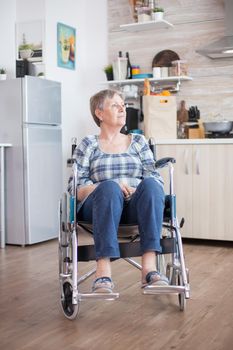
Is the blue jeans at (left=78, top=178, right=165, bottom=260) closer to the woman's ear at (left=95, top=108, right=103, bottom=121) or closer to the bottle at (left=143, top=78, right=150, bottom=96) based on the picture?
the woman's ear at (left=95, top=108, right=103, bottom=121)

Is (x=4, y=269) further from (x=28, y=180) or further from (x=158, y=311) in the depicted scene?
(x=158, y=311)

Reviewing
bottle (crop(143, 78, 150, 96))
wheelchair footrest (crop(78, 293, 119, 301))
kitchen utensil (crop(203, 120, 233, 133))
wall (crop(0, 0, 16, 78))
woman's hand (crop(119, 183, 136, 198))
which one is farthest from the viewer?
wall (crop(0, 0, 16, 78))

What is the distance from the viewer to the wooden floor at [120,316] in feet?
7.01

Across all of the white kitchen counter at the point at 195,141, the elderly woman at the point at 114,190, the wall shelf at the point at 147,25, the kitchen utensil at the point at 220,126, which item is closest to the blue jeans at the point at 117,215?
the elderly woman at the point at 114,190

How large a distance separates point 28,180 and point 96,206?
2095mm

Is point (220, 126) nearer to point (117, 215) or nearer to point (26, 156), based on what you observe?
point (26, 156)

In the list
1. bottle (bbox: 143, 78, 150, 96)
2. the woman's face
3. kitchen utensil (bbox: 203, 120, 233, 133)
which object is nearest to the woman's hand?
the woman's face

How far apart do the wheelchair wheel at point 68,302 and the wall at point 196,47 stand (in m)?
2.79

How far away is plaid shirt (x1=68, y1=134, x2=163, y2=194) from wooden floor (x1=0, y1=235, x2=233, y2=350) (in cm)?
61

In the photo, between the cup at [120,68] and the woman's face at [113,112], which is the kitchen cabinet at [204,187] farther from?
the woman's face at [113,112]

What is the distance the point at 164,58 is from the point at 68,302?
3.14 meters

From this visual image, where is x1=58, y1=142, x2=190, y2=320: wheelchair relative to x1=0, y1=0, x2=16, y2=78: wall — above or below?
below

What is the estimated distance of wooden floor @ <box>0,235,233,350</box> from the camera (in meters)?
2.14

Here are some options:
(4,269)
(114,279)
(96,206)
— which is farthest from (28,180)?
(96,206)
